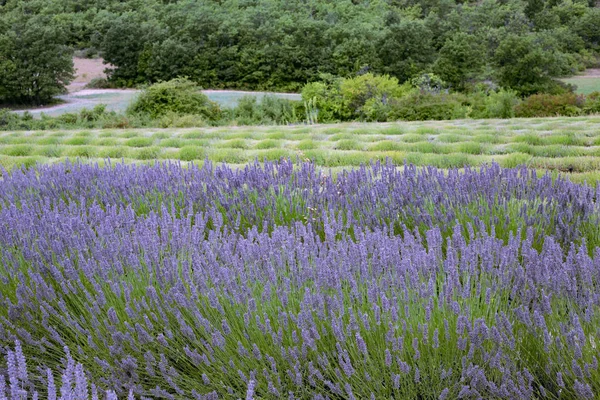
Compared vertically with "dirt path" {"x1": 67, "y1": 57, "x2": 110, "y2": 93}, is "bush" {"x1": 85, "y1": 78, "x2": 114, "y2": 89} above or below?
below

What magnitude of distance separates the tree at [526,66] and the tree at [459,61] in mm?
899

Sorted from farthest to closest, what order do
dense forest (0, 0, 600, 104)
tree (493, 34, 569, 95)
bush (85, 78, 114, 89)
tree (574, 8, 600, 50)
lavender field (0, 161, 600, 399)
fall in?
bush (85, 78, 114, 89)
tree (574, 8, 600, 50)
dense forest (0, 0, 600, 104)
tree (493, 34, 569, 95)
lavender field (0, 161, 600, 399)

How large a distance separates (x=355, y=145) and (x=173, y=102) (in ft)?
29.4

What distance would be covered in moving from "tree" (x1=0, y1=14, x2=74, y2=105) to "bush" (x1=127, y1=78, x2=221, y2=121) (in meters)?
3.40

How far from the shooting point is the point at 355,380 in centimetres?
156

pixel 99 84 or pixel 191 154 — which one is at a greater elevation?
pixel 99 84

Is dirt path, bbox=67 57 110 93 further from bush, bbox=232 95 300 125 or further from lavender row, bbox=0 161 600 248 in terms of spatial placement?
lavender row, bbox=0 161 600 248

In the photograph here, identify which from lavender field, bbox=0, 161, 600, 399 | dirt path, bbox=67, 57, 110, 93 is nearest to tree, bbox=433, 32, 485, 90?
dirt path, bbox=67, 57, 110, 93

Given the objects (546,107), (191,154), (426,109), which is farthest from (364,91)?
(191,154)

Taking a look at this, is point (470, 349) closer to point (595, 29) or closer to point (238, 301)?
point (238, 301)

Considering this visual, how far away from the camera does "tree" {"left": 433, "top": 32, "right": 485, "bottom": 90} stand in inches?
682

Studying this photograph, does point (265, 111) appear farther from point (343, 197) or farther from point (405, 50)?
point (343, 197)

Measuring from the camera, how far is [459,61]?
17.5 meters

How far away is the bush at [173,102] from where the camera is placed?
14414 mm
